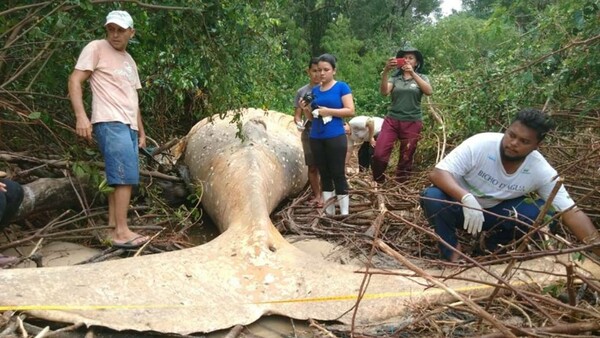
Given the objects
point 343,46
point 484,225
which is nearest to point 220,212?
point 484,225

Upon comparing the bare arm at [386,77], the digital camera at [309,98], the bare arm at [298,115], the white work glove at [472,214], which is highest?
the bare arm at [386,77]

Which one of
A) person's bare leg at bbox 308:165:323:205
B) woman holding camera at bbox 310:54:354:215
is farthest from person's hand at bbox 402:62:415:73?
person's bare leg at bbox 308:165:323:205

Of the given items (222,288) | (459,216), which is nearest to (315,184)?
(459,216)

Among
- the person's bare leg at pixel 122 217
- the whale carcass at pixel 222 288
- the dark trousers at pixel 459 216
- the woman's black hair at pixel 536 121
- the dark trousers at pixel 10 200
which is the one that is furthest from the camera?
the person's bare leg at pixel 122 217

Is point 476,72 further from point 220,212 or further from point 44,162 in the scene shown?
point 44,162

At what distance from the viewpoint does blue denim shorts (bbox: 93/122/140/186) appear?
3.54m

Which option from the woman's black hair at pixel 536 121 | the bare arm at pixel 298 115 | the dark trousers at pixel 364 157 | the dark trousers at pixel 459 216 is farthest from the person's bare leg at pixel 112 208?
the dark trousers at pixel 364 157

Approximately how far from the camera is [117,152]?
354 centimetres

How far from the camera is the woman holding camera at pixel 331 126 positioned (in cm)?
449

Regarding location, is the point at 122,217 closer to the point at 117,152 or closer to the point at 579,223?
the point at 117,152

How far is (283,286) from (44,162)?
2092 millimetres

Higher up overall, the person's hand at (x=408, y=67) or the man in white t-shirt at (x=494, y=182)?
the person's hand at (x=408, y=67)

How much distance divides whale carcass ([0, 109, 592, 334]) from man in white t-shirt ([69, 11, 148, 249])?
2.20ft

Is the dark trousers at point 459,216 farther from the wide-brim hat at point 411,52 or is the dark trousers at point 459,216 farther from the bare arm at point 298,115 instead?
the wide-brim hat at point 411,52
